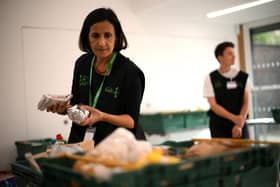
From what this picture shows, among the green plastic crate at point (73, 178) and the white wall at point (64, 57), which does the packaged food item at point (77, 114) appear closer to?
the green plastic crate at point (73, 178)

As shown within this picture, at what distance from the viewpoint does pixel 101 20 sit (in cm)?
164

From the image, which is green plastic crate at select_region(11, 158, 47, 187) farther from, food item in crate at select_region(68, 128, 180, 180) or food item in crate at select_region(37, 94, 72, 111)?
food item in crate at select_region(37, 94, 72, 111)

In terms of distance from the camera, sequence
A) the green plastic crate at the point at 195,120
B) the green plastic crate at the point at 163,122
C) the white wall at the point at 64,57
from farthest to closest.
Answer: the green plastic crate at the point at 195,120, the green plastic crate at the point at 163,122, the white wall at the point at 64,57

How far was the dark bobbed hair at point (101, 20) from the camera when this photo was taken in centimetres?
165

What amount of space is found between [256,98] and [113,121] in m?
5.10

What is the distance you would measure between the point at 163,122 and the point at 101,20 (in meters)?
3.06

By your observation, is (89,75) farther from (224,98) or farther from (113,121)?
(224,98)

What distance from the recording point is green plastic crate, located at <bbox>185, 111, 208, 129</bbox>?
4.88 m

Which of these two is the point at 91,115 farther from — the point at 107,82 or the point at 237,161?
the point at 237,161

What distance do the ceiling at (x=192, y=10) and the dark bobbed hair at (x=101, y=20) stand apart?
254 cm

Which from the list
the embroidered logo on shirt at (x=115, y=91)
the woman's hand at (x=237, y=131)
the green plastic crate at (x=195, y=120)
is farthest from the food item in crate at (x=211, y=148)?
the green plastic crate at (x=195, y=120)

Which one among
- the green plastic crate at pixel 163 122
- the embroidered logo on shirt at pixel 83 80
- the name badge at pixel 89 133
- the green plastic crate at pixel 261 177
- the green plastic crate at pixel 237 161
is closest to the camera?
the green plastic crate at pixel 237 161

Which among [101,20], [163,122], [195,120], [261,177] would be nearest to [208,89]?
[163,122]

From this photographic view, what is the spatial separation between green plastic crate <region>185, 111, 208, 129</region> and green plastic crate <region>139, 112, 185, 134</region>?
92 millimetres
